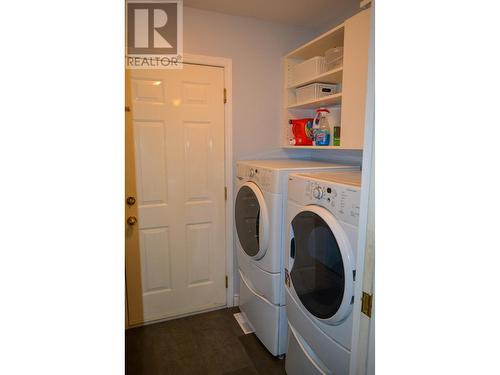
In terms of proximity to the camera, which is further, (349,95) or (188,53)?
(188,53)

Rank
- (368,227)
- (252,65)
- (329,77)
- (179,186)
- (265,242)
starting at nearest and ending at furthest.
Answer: (368,227), (265,242), (329,77), (179,186), (252,65)

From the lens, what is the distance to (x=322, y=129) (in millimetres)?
2146

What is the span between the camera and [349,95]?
176 centimetres

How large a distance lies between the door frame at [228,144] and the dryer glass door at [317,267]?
3.18ft

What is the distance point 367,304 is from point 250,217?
134 centimetres

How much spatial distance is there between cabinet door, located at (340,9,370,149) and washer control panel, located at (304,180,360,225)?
0.51 metres

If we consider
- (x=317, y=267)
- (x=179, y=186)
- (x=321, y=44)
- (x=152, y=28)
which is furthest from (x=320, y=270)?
(x=152, y=28)

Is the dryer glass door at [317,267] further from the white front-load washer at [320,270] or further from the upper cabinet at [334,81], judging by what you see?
the upper cabinet at [334,81]

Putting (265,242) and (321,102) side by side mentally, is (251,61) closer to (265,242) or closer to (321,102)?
(321,102)

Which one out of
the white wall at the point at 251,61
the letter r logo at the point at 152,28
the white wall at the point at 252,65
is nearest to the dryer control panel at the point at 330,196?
the white wall at the point at 252,65
